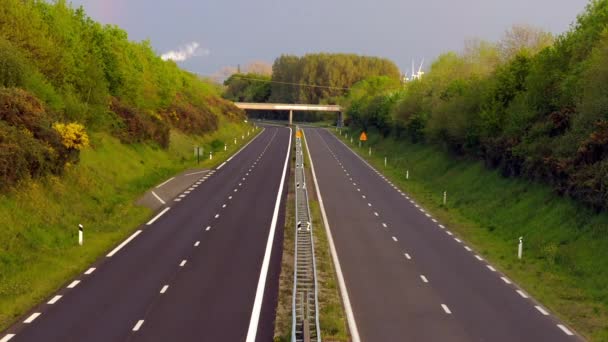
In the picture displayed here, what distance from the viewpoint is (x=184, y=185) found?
50.4m

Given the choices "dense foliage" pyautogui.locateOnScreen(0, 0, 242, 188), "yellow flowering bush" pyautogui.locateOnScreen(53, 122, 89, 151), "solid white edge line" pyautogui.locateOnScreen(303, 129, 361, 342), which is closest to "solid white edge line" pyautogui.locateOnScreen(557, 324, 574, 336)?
"solid white edge line" pyautogui.locateOnScreen(303, 129, 361, 342)

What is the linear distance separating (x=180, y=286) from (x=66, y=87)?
2882 cm

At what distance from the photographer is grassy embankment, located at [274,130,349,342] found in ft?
57.9

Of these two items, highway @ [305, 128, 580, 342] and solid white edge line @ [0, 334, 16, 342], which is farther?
highway @ [305, 128, 580, 342]

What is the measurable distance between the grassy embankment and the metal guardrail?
13.6 inches

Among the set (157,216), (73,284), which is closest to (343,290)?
(73,284)

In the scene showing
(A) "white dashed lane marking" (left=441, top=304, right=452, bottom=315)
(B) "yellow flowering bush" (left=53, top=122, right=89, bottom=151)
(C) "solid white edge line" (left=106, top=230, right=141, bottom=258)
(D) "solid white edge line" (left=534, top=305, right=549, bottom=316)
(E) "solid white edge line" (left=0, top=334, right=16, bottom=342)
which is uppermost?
(B) "yellow flowering bush" (left=53, top=122, right=89, bottom=151)

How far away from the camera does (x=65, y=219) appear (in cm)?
3206

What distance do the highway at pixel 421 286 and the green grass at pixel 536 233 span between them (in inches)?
34.2

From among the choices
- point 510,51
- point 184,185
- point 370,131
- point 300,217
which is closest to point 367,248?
point 300,217

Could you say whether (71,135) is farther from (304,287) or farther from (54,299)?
(304,287)

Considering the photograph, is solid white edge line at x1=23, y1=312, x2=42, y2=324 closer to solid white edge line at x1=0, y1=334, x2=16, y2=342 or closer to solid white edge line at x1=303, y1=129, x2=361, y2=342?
solid white edge line at x1=0, y1=334, x2=16, y2=342

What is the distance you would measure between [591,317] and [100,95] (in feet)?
139

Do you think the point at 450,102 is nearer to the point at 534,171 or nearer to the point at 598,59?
the point at 534,171
